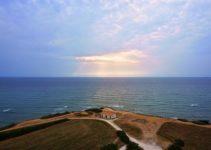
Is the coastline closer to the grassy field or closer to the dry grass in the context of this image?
the dry grass

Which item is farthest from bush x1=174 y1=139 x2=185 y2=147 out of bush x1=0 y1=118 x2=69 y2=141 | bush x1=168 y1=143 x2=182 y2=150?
bush x1=0 y1=118 x2=69 y2=141

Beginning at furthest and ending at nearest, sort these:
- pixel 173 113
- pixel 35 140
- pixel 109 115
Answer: pixel 173 113
pixel 109 115
pixel 35 140

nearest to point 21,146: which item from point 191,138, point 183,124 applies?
point 191,138

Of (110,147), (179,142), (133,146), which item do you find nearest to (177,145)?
(179,142)

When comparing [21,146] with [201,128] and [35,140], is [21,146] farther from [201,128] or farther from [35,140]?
[201,128]

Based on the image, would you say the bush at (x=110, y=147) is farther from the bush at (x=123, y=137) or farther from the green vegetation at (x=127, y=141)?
the bush at (x=123, y=137)

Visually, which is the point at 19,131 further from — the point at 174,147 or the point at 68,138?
the point at 174,147
